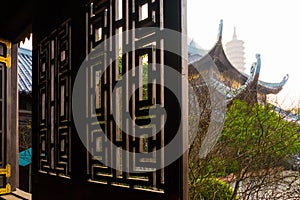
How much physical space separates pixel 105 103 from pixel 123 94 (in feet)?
0.55

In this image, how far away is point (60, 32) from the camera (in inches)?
71.4

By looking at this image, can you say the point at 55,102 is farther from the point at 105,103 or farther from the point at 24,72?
the point at 24,72

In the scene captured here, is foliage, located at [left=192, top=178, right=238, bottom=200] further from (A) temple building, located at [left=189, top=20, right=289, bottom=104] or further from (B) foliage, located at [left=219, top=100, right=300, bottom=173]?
(A) temple building, located at [left=189, top=20, right=289, bottom=104]

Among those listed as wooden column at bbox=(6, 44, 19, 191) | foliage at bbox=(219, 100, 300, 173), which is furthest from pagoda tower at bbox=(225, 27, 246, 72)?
wooden column at bbox=(6, 44, 19, 191)

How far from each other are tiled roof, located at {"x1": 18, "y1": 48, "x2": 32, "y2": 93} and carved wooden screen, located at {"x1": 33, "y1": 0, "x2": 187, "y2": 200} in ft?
11.9

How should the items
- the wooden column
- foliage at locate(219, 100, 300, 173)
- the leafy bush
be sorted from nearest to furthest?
foliage at locate(219, 100, 300, 173) < the leafy bush < the wooden column

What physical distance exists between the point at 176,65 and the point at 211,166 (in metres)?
2.10

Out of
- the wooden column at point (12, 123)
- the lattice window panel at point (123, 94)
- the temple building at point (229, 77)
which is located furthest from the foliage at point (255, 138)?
the wooden column at point (12, 123)

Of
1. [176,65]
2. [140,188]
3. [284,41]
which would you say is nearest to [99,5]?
[176,65]

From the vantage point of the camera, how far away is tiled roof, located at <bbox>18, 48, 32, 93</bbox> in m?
5.45

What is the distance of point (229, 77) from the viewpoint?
321cm

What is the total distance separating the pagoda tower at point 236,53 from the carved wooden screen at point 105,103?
2103 millimetres

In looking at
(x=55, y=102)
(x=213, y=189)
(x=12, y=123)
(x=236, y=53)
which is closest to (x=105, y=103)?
(x=55, y=102)

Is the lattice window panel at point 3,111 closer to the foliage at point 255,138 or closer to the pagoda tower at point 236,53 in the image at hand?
the foliage at point 255,138
